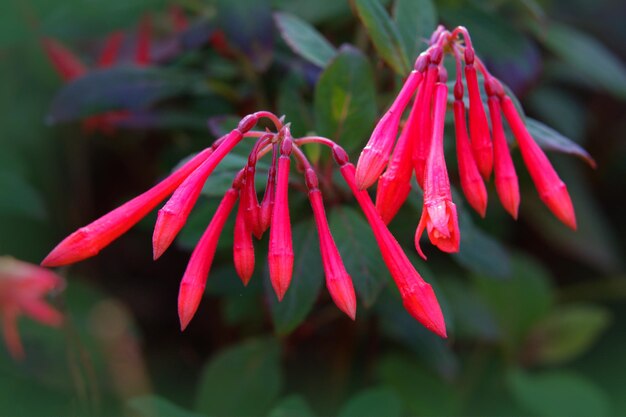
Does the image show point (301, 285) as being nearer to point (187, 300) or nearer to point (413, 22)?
point (187, 300)

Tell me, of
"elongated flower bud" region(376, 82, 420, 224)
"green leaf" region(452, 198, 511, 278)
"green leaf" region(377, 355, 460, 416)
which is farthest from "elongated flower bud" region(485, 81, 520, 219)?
"green leaf" region(377, 355, 460, 416)

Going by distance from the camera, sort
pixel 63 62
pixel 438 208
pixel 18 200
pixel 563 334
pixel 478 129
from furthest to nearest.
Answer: pixel 563 334 → pixel 63 62 → pixel 18 200 → pixel 478 129 → pixel 438 208

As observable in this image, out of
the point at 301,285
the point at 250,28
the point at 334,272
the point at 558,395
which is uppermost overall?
the point at 250,28

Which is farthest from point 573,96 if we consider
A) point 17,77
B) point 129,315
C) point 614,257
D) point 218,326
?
point 17,77

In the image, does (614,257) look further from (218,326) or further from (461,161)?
(461,161)

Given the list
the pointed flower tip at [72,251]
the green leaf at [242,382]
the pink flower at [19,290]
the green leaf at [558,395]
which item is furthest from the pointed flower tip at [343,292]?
the green leaf at [558,395]

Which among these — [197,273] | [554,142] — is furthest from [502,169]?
[197,273]
